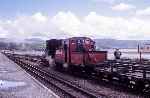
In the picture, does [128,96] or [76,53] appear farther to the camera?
[76,53]

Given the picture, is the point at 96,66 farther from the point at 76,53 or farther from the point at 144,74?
the point at 144,74

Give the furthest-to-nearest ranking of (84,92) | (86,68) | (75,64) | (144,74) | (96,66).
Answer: (75,64)
(86,68)
(96,66)
(84,92)
(144,74)

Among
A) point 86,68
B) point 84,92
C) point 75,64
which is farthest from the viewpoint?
point 75,64

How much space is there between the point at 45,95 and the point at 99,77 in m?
7.94

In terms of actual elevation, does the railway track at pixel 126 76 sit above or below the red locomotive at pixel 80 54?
below

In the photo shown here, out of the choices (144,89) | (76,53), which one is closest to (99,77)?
(76,53)

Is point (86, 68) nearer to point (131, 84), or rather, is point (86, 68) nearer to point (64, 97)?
point (131, 84)

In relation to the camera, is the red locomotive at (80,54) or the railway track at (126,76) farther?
the red locomotive at (80,54)

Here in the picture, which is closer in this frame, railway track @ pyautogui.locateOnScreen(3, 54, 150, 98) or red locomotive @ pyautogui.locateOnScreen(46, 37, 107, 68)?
railway track @ pyautogui.locateOnScreen(3, 54, 150, 98)

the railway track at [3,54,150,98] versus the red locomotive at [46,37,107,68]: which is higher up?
the red locomotive at [46,37,107,68]

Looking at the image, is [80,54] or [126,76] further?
[80,54]

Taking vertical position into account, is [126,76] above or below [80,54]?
below

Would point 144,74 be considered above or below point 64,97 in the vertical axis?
above

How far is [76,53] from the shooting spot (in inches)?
1140
